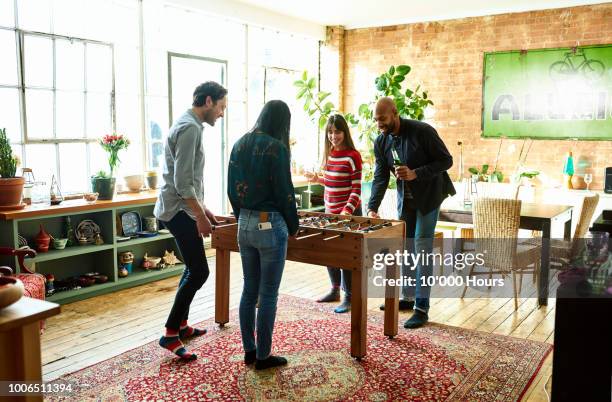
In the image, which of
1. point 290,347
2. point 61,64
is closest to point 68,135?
point 61,64

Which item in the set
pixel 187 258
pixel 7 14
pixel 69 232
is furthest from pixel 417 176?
pixel 7 14

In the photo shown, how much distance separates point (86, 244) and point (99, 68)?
1.80 meters

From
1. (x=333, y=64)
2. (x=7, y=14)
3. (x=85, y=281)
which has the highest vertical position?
(x=333, y=64)

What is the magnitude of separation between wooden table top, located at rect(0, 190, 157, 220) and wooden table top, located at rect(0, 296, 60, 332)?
2.53 metres

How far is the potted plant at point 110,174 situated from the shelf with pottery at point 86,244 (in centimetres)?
13

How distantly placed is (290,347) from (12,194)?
248cm

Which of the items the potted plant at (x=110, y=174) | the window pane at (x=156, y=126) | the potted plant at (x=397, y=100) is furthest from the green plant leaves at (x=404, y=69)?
the potted plant at (x=110, y=174)

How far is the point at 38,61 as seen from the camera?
5.16m

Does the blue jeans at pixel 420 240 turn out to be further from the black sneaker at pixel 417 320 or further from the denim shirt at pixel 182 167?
the denim shirt at pixel 182 167

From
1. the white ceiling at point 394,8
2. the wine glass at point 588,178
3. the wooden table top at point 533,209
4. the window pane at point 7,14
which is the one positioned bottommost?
the wooden table top at point 533,209

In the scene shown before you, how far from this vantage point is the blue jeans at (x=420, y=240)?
4.23 m

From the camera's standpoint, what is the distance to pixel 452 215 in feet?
18.1

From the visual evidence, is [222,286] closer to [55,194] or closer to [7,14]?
[55,194]

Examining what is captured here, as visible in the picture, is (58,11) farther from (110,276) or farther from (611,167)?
(611,167)
